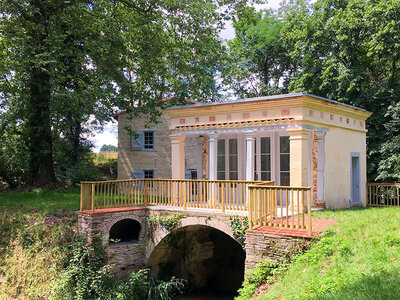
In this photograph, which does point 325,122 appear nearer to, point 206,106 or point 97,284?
point 206,106

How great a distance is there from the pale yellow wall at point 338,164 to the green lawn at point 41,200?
9.40 meters

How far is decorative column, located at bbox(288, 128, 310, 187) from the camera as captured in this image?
1041cm

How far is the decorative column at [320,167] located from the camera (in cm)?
1144

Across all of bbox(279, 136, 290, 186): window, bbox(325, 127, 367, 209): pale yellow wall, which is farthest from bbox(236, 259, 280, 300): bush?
bbox(279, 136, 290, 186): window

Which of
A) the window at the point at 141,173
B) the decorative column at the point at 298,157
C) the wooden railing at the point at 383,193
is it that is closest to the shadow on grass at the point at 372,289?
the decorative column at the point at 298,157

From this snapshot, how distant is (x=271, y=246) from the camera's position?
7793 mm

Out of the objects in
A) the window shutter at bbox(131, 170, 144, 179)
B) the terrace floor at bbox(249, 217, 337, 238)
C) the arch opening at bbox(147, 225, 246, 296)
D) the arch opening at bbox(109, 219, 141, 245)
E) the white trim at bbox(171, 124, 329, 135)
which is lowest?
the arch opening at bbox(147, 225, 246, 296)

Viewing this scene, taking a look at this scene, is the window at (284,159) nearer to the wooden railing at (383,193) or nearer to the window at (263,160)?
the window at (263,160)

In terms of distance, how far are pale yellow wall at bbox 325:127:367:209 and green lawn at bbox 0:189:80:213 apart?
9.40 metres

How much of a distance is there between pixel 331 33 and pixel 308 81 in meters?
2.73

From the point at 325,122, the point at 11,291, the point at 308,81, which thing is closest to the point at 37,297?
the point at 11,291

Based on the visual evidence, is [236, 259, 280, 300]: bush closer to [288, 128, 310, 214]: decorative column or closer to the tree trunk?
[288, 128, 310, 214]: decorative column

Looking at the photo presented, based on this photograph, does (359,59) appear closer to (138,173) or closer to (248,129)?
(248,129)

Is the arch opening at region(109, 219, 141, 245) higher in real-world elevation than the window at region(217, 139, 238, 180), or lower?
lower
